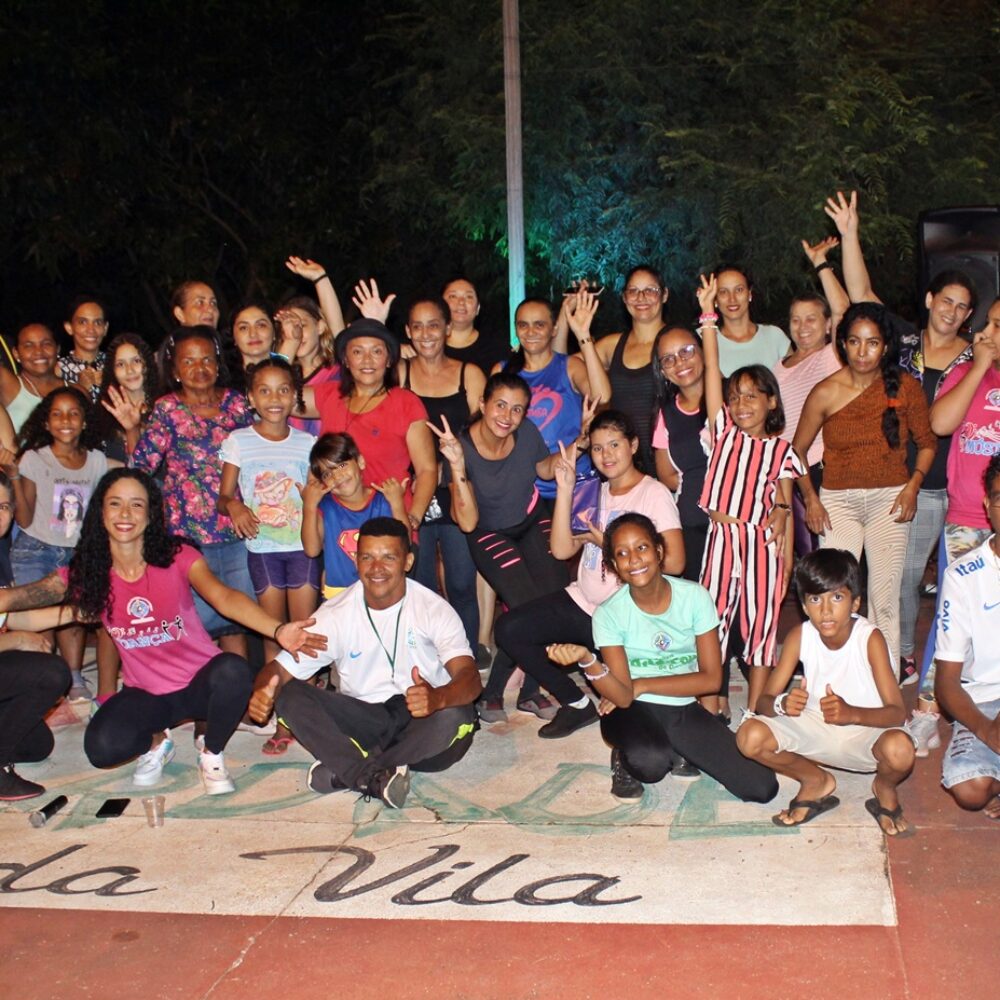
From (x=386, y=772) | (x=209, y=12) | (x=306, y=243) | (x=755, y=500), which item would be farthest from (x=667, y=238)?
(x=386, y=772)

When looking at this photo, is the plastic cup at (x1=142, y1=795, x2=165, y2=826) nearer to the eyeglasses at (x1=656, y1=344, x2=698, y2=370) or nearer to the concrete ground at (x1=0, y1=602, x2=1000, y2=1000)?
the concrete ground at (x1=0, y1=602, x2=1000, y2=1000)

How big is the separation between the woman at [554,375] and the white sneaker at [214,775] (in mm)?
2025

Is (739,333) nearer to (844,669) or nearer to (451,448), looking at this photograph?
(451,448)

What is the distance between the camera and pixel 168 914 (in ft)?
13.8

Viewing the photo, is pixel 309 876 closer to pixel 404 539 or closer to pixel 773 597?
pixel 404 539

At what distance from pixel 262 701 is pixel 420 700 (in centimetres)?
62

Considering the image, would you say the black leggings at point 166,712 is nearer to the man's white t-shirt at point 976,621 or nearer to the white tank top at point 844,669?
the white tank top at point 844,669

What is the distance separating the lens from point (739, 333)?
6629 millimetres

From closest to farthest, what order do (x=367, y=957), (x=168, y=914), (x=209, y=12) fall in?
1. (x=367, y=957)
2. (x=168, y=914)
3. (x=209, y=12)

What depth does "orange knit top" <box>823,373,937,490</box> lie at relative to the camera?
5812mm

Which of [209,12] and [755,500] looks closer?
[755,500]

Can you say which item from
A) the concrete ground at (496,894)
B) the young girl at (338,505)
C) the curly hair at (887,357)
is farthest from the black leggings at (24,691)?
the curly hair at (887,357)

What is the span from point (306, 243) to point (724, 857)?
12.1m

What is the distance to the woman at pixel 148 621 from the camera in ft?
17.4
